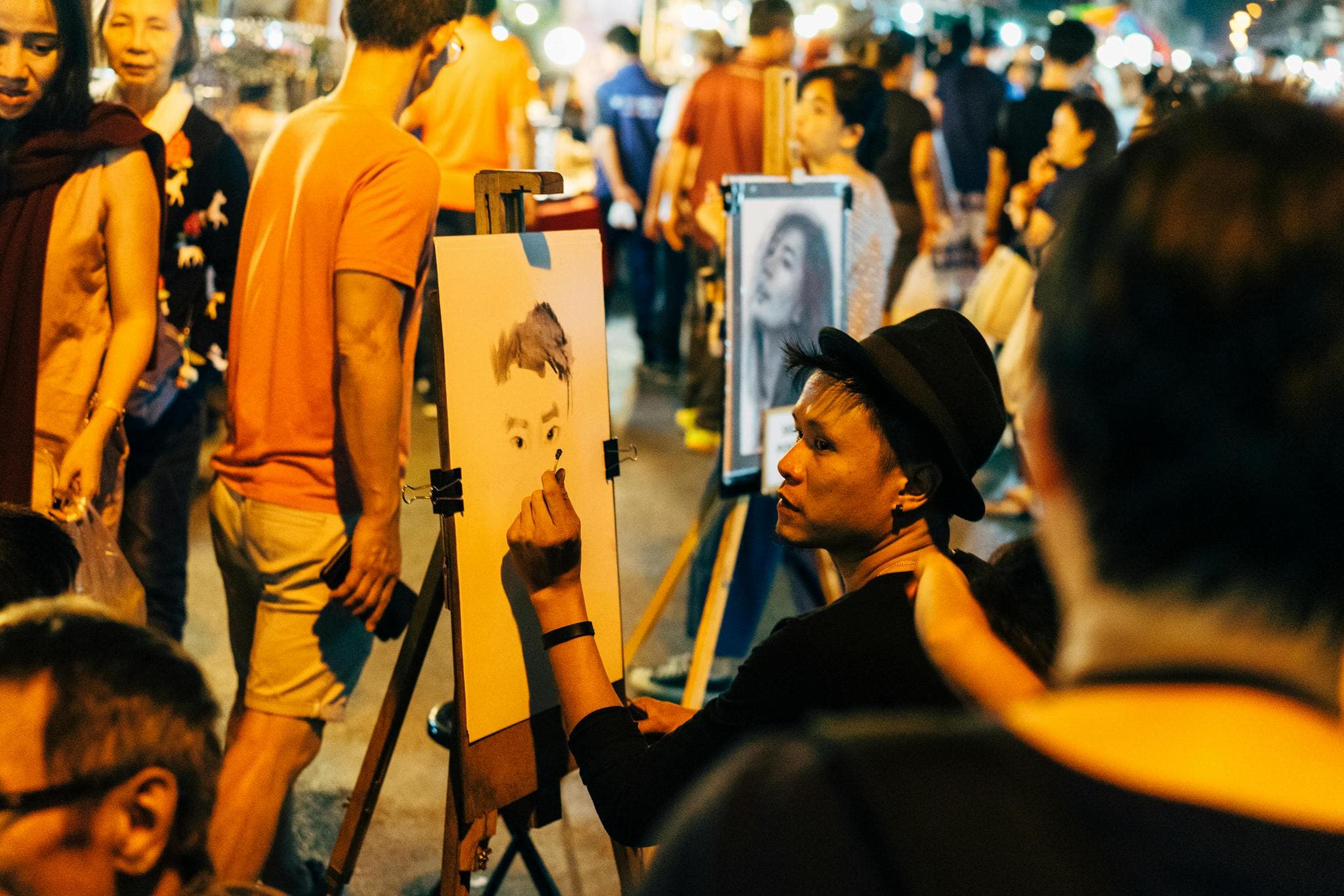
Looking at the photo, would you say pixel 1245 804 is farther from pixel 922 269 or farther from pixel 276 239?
pixel 922 269

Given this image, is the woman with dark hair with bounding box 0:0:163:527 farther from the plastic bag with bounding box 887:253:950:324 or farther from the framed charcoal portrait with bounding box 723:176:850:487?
the plastic bag with bounding box 887:253:950:324

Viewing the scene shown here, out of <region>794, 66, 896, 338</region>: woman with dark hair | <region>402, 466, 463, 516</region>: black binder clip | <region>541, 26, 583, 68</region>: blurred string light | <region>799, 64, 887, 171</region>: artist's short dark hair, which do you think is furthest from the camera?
<region>541, 26, 583, 68</region>: blurred string light

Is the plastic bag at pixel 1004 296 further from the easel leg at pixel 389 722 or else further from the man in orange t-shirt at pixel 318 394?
the easel leg at pixel 389 722

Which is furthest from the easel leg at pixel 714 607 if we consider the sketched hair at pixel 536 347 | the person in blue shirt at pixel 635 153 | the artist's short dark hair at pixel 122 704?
the person in blue shirt at pixel 635 153

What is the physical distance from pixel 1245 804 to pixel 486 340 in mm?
1686

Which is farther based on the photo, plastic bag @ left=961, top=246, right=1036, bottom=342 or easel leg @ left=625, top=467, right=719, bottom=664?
plastic bag @ left=961, top=246, right=1036, bottom=342

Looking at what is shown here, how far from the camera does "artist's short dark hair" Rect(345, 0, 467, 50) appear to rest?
96.3 inches

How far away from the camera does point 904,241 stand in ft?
23.5

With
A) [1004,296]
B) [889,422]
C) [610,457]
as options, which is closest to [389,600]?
[610,457]

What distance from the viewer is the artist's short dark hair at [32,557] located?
1822mm

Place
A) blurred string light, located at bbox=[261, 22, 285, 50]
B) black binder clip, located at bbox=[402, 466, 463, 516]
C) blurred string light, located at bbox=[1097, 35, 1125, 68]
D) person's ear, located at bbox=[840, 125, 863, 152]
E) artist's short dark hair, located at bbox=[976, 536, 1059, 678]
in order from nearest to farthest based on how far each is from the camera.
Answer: artist's short dark hair, located at bbox=[976, 536, 1059, 678], black binder clip, located at bbox=[402, 466, 463, 516], person's ear, located at bbox=[840, 125, 863, 152], blurred string light, located at bbox=[261, 22, 285, 50], blurred string light, located at bbox=[1097, 35, 1125, 68]

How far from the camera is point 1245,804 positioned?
0.68 m

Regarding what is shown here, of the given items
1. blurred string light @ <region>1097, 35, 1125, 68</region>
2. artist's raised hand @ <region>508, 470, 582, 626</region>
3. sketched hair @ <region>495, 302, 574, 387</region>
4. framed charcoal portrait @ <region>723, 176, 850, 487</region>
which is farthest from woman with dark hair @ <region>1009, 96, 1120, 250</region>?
blurred string light @ <region>1097, 35, 1125, 68</region>

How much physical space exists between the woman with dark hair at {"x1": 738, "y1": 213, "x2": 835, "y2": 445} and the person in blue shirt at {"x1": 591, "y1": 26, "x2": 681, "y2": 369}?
4.86 m
